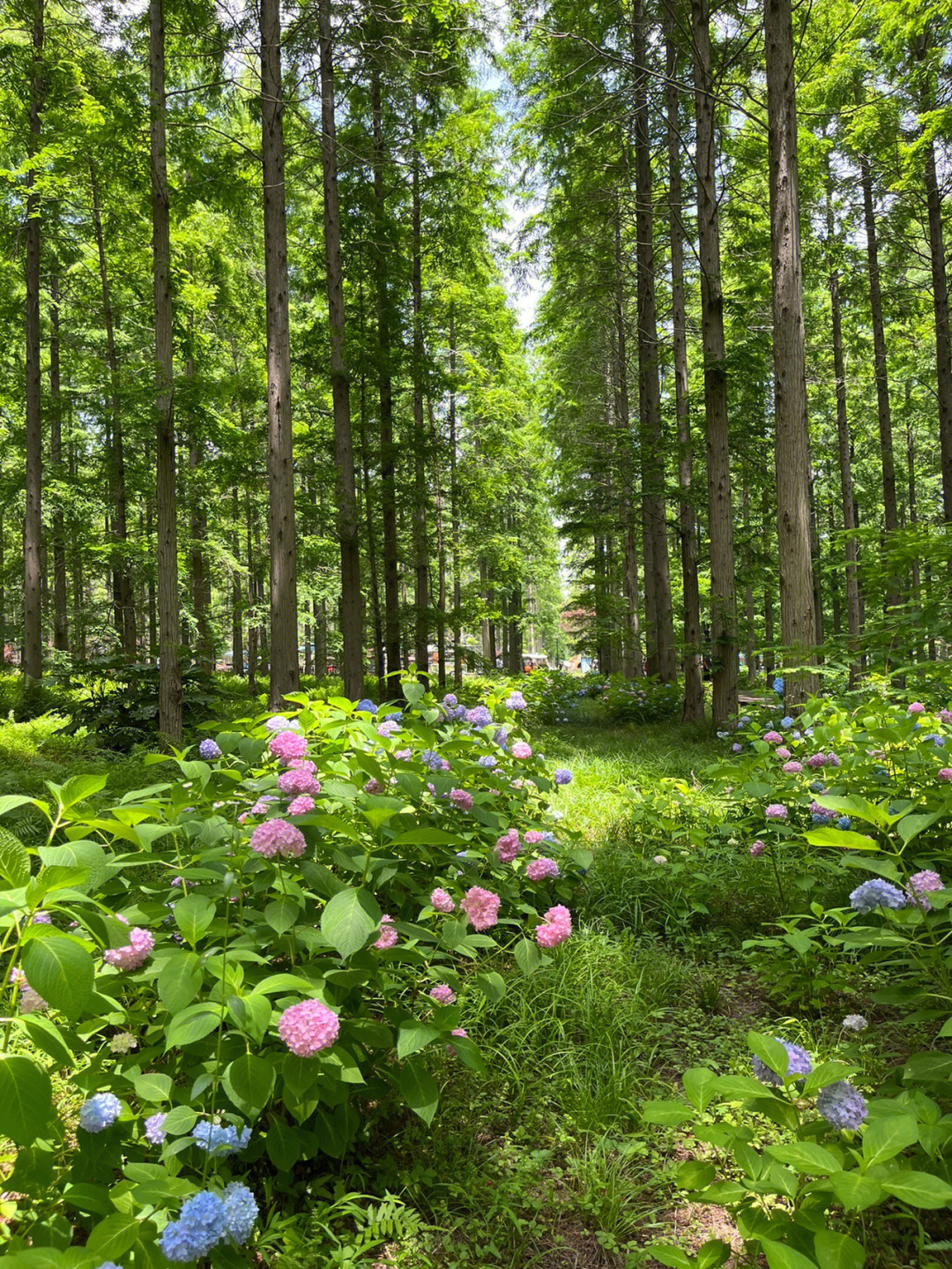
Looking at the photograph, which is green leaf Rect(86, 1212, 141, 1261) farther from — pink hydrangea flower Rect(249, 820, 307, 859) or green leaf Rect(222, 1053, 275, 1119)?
pink hydrangea flower Rect(249, 820, 307, 859)

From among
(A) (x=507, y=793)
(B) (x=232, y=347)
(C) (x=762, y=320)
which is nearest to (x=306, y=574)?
(B) (x=232, y=347)

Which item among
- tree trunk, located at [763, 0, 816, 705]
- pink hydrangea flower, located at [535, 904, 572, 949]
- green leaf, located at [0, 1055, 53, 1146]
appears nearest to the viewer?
green leaf, located at [0, 1055, 53, 1146]

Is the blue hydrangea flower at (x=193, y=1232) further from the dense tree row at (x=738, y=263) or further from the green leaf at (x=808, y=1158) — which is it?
the dense tree row at (x=738, y=263)

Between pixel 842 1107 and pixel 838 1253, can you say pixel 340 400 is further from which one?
pixel 838 1253

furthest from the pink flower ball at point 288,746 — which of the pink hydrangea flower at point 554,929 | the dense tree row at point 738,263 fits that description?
the dense tree row at point 738,263

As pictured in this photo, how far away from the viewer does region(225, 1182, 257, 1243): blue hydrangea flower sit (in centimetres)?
108

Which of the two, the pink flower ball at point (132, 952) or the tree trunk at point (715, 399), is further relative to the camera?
the tree trunk at point (715, 399)

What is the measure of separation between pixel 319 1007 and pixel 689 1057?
63.4 inches

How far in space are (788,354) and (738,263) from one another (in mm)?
7034

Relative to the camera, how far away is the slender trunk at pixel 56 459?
1227 centimetres

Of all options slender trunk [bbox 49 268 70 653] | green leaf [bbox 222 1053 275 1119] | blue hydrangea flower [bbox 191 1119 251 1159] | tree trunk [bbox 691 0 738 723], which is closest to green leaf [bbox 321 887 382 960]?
green leaf [bbox 222 1053 275 1119]

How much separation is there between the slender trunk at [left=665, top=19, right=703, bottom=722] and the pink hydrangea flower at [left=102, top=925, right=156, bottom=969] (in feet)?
25.6

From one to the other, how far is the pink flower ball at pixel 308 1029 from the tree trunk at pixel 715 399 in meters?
6.97

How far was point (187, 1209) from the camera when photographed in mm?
1034
